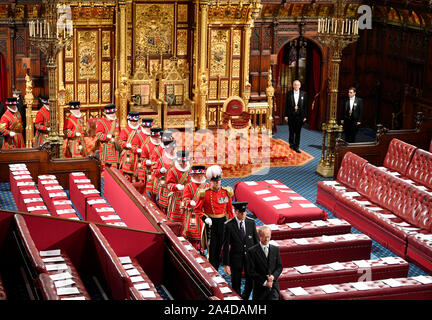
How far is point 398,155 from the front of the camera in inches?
531

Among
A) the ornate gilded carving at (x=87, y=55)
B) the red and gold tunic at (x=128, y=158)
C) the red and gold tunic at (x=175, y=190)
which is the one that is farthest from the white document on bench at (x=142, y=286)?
the ornate gilded carving at (x=87, y=55)

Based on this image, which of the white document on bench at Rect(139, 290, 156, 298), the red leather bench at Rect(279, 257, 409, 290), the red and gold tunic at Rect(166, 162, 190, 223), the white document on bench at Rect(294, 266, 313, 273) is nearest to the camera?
the white document on bench at Rect(139, 290, 156, 298)

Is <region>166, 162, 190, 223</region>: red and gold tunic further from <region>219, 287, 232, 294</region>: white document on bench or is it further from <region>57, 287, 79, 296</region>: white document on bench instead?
<region>57, 287, 79, 296</region>: white document on bench

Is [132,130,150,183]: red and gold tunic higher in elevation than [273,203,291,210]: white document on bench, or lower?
higher

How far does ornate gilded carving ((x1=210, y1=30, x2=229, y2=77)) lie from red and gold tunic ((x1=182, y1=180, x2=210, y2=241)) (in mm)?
7577

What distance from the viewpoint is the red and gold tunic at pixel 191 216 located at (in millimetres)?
9938

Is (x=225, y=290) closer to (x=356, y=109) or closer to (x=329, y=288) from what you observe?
(x=329, y=288)

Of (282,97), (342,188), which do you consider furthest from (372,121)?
(342,188)

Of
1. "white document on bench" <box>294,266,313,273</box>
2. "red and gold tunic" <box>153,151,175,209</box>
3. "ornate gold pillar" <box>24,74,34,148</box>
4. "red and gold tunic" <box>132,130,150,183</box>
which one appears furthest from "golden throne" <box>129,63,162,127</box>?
"white document on bench" <box>294,266,313,273</box>

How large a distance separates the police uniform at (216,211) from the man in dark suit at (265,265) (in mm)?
1627

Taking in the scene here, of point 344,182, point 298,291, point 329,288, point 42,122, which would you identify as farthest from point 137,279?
point 42,122

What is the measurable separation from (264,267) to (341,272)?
155 cm

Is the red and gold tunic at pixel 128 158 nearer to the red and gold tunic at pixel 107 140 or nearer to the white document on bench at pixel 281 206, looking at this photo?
the red and gold tunic at pixel 107 140

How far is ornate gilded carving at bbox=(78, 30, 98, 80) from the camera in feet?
53.8
